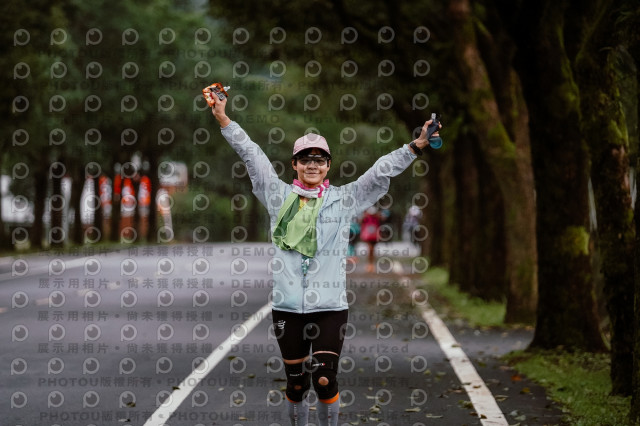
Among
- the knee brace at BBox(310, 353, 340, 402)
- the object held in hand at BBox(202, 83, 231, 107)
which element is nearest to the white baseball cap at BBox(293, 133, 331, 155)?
the object held in hand at BBox(202, 83, 231, 107)

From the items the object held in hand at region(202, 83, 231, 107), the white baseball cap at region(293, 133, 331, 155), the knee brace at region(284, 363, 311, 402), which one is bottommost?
the knee brace at region(284, 363, 311, 402)

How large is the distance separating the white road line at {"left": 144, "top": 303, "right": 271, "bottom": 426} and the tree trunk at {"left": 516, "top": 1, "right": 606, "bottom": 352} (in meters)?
3.58

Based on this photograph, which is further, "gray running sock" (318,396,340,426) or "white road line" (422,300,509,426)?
"white road line" (422,300,509,426)

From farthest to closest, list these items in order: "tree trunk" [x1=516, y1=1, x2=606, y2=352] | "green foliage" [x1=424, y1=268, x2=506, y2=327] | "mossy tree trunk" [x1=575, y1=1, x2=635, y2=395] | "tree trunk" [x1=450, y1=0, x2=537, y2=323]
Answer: "green foliage" [x1=424, y1=268, x2=506, y2=327], "tree trunk" [x1=450, y1=0, x2=537, y2=323], "tree trunk" [x1=516, y1=1, x2=606, y2=352], "mossy tree trunk" [x1=575, y1=1, x2=635, y2=395]

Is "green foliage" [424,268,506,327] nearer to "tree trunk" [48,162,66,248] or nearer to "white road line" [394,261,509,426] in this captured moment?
"white road line" [394,261,509,426]

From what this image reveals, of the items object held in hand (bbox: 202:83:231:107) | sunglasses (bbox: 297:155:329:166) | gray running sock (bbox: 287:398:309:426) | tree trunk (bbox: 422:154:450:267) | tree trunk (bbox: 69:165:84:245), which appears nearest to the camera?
object held in hand (bbox: 202:83:231:107)

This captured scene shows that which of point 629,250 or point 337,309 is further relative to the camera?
point 629,250

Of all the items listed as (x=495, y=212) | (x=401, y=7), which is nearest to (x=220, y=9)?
(x=401, y=7)

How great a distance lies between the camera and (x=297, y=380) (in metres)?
7.20

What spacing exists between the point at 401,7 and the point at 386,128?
888 inches

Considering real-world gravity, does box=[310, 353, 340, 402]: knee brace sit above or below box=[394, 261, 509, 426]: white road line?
above

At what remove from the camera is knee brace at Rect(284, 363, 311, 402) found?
23.6ft

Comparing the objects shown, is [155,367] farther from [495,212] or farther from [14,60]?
[14,60]

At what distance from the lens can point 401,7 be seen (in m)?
22.2
